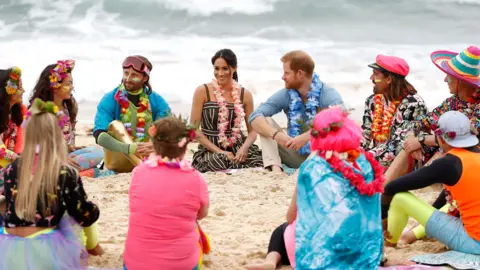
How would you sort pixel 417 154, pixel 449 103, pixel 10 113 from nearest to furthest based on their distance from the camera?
pixel 10 113
pixel 417 154
pixel 449 103

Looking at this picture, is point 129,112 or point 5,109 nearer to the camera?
point 5,109

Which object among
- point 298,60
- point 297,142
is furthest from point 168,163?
point 298,60

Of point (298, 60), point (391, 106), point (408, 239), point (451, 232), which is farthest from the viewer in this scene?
point (298, 60)

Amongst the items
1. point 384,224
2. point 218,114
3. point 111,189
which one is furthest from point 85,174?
point 384,224

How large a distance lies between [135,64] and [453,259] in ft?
15.8

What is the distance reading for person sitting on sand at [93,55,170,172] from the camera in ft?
28.9

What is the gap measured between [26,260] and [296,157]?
501cm

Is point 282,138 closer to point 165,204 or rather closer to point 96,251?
point 96,251

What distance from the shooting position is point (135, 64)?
8789mm

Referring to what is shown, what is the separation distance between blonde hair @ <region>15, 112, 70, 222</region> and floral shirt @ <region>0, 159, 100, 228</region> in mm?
39

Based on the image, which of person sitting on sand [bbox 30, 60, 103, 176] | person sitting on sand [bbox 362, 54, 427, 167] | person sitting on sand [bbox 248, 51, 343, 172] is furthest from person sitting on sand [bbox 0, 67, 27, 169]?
person sitting on sand [bbox 362, 54, 427, 167]

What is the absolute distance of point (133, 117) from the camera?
898cm

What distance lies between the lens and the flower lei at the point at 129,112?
896 cm

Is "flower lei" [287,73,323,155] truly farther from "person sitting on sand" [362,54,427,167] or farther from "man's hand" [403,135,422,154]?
"man's hand" [403,135,422,154]
